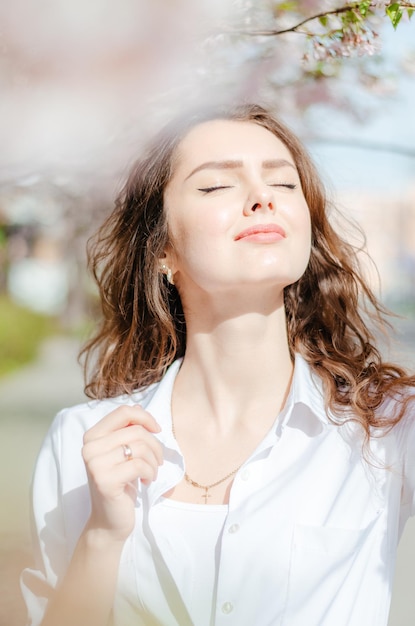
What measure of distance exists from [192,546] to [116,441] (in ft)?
1.04

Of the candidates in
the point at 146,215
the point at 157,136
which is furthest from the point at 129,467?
the point at 157,136

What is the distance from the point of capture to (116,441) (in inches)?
52.5

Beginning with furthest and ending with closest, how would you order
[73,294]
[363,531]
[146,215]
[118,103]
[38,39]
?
1. [73,294]
2. [146,215]
3. [363,531]
4. [118,103]
5. [38,39]

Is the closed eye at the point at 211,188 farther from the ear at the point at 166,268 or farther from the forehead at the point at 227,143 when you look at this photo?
the ear at the point at 166,268

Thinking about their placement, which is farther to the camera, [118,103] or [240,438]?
[240,438]

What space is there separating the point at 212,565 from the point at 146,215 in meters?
0.83

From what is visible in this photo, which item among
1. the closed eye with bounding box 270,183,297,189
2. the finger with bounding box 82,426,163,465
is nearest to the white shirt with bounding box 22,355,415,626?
the finger with bounding box 82,426,163,465

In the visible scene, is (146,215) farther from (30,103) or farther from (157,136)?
(30,103)

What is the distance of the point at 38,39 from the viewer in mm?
1213

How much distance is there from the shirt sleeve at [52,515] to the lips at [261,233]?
2.04ft

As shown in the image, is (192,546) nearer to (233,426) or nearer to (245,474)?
(245,474)

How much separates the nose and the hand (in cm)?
47

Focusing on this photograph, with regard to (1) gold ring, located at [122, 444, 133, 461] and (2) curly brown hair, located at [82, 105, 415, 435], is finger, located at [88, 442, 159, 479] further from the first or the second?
(2) curly brown hair, located at [82, 105, 415, 435]

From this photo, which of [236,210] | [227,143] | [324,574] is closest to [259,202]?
[236,210]
